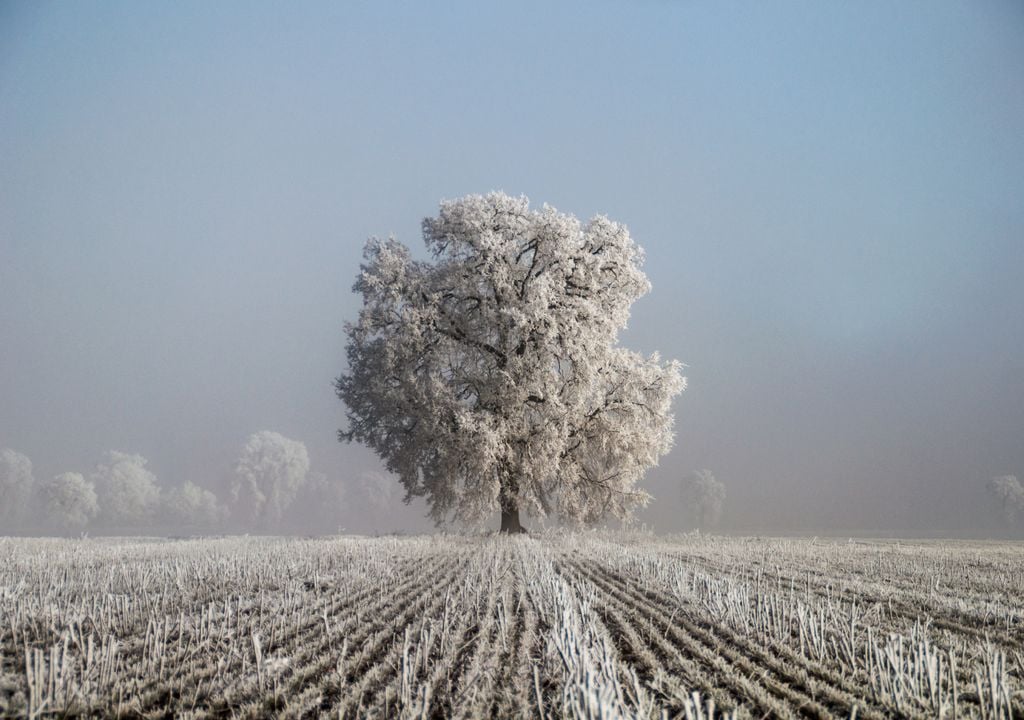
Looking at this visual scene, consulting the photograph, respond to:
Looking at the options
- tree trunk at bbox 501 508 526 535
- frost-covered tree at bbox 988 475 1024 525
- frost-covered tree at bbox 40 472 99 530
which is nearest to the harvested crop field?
tree trunk at bbox 501 508 526 535

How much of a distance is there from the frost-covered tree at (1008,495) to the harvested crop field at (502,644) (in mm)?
75315

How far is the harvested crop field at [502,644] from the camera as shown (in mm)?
4227

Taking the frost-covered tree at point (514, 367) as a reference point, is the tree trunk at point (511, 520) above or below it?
below

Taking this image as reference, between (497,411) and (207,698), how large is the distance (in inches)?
757

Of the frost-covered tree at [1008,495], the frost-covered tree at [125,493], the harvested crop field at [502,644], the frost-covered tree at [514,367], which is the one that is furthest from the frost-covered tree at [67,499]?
the frost-covered tree at [1008,495]

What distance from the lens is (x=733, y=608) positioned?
6.87m

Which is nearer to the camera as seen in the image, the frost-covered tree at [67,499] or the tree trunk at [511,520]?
the tree trunk at [511,520]

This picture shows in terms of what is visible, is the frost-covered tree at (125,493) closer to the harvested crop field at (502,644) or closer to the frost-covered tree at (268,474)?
the frost-covered tree at (268,474)

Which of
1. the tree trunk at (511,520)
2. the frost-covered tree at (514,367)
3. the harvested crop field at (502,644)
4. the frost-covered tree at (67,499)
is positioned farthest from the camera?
the frost-covered tree at (67,499)

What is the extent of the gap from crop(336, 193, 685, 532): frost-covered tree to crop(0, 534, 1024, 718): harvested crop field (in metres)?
11.6

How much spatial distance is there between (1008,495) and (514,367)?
74220 millimetres

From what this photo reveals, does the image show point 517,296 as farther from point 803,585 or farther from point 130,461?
point 130,461

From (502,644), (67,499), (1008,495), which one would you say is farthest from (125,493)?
(1008,495)

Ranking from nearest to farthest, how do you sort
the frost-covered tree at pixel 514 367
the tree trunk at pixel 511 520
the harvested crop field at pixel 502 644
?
the harvested crop field at pixel 502 644 → the frost-covered tree at pixel 514 367 → the tree trunk at pixel 511 520
